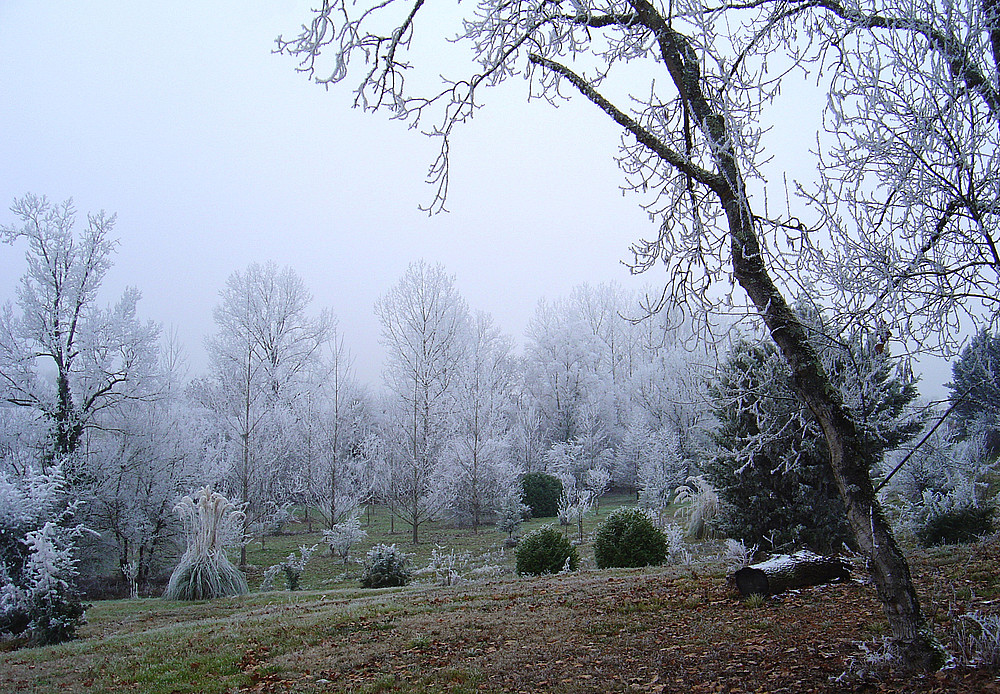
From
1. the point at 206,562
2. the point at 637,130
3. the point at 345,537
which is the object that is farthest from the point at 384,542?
the point at 637,130

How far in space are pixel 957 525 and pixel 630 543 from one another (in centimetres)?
452

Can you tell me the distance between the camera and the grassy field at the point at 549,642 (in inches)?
163

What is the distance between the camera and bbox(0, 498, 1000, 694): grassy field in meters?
4.15

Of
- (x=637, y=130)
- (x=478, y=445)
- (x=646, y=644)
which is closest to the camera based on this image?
(x=637, y=130)

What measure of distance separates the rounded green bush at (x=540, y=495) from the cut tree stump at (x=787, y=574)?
18176 millimetres

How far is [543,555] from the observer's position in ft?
35.7

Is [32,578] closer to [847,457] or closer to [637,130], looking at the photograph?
[637,130]

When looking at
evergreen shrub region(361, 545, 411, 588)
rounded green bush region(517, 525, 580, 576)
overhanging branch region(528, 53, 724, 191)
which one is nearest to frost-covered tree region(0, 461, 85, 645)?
evergreen shrub region(361, 545, 411, 588)

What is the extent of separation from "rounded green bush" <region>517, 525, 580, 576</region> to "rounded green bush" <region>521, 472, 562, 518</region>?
13104mm

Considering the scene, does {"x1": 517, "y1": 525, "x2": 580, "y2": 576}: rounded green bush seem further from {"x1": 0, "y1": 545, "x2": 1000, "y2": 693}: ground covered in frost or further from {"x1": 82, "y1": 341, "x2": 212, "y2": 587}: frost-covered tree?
{"x1": 82, "y1": 341, "x2": 212, "y2": 587}: frost-covered tree

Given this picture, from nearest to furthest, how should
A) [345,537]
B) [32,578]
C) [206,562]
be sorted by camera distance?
[32,578], [206,562], [345,537]

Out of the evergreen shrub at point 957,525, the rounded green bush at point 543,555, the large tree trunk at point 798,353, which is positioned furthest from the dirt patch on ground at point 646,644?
the rounded green bush at point 543,555

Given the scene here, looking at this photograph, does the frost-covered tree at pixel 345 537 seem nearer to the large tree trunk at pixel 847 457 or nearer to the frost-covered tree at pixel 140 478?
the frost-covered tree at pixel 140 478

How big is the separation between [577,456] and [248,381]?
14916 millimetres
